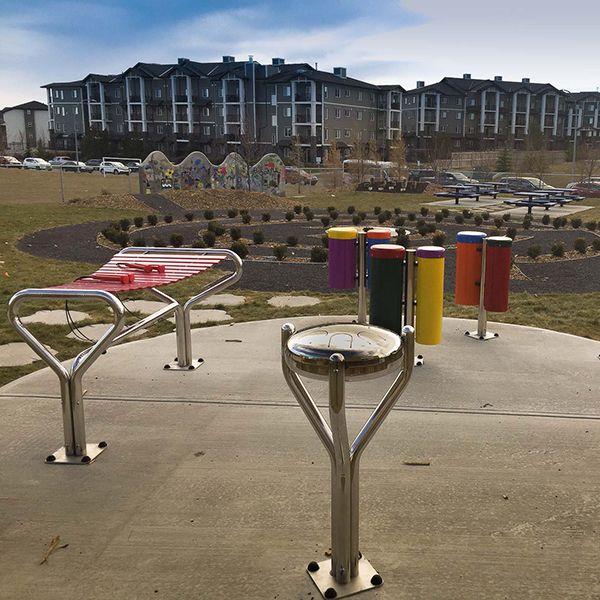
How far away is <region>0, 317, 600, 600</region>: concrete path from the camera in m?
3.03

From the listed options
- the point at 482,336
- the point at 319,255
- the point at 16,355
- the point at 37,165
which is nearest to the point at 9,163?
the point at 37,165

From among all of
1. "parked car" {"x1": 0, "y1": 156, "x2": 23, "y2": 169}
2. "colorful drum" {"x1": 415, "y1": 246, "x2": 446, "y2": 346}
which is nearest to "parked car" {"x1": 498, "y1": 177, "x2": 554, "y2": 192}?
"colorful drum" {"x1": 415, "y1": 246, "x2": 446, "y2": 346}

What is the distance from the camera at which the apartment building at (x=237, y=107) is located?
7062cm

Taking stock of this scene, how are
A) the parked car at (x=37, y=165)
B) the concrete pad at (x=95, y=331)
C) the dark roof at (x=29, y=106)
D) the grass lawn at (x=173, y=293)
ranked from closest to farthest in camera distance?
the concrete pad at (x=95, y=331) → the grass lawn at (x=173, y=293) → the parked car at (x=37, y=165) → the dark roof at (x=29, y=106)

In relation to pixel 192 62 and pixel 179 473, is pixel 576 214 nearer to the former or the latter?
pixel 179 473

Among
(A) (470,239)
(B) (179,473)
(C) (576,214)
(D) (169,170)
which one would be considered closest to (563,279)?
(A) (470,239)

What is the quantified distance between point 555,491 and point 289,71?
236 ft

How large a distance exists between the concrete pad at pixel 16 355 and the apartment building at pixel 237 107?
63961 millimetres

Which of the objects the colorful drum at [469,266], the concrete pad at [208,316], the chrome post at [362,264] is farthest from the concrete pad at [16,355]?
the colorful drum at [469,266]

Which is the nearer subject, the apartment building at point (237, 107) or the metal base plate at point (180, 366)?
the metal base plate at point (180, 366)

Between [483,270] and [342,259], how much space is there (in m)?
1.39

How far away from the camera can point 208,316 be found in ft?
27.7

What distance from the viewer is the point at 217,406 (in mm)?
5129

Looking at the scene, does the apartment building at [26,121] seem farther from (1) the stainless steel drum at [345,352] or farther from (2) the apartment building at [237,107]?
(1) the stainless steel drum at [345,352]
